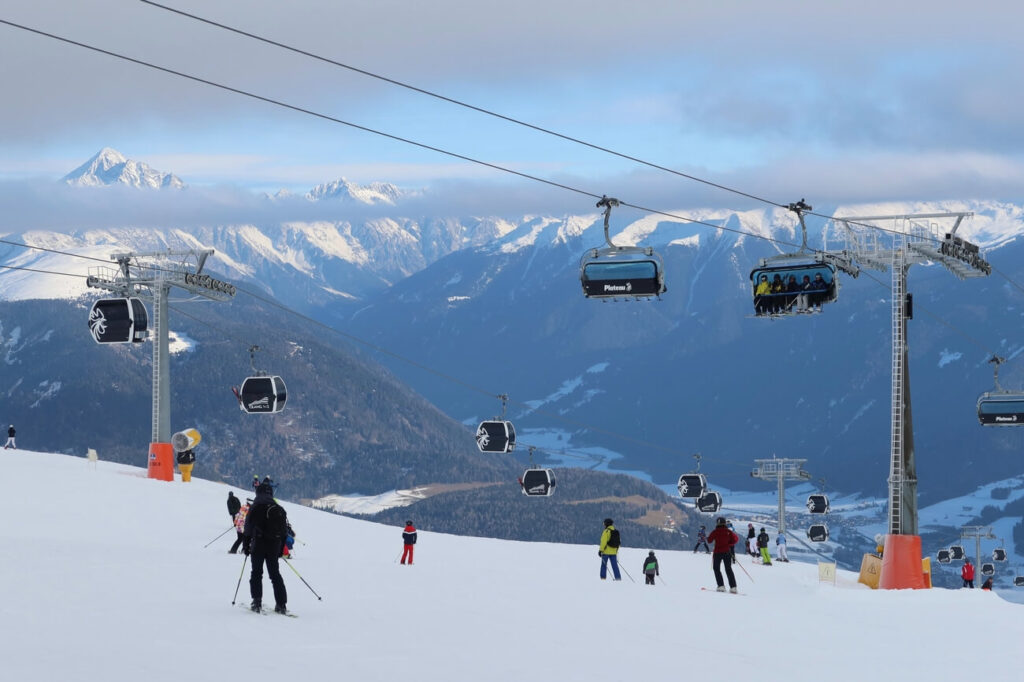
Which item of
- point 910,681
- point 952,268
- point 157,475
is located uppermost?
point 952,268

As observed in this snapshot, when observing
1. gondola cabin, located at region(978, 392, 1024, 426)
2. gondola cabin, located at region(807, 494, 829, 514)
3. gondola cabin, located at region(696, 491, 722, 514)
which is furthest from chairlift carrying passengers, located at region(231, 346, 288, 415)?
gondola cabin, located at region(807, 494, 829, 514)

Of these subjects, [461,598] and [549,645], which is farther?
[461,598]

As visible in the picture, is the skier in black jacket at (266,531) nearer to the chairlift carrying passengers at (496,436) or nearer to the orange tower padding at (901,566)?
the orange tower padding at (901,566)

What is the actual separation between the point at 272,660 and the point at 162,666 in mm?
1433

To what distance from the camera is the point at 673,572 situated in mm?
40062

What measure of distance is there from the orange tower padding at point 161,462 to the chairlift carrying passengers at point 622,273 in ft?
99.5

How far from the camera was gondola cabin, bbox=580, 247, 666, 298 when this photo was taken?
30859 mm

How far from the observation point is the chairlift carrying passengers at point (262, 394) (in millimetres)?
59969

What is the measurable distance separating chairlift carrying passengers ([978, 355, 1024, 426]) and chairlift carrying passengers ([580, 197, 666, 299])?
83.9ft

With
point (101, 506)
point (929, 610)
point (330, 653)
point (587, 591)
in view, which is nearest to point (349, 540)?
point (101, 506)

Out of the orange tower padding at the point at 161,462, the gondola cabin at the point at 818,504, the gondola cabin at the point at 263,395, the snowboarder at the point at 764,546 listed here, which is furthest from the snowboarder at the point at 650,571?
the gondola cabin at the point at 818,504

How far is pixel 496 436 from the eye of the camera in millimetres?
65062

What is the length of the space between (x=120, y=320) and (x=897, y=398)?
99.9 feet

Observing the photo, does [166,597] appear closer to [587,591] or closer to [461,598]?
[461,598]
